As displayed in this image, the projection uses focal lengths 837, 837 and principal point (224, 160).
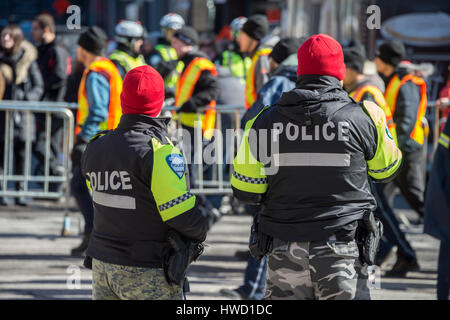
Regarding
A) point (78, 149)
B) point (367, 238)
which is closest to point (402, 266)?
point (78, 149)

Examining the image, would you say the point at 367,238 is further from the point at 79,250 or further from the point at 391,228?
the point at 79,250

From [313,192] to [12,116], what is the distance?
663cm

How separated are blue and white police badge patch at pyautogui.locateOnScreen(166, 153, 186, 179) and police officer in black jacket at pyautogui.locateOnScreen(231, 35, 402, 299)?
16.4 inches

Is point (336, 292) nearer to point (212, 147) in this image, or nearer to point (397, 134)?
point (397, 134)

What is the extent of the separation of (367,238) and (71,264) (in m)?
4.06

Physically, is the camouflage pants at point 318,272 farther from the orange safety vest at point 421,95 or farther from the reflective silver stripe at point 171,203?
the orange safety vest at point 421,95

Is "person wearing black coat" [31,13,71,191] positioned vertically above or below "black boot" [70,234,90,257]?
above

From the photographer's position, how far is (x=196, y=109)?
8.15m

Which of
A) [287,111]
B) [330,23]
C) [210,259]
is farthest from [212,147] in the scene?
[330,23]

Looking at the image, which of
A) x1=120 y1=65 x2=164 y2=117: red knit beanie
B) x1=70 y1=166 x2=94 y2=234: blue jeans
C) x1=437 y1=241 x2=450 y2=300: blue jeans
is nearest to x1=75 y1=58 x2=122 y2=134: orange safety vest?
x1=70 y1=166 x2=94 y2=234: blue jeans

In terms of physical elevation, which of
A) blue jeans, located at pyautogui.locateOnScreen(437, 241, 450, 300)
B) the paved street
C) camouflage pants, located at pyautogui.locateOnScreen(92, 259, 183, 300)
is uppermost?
camouflage pants, located at pyautogui.locateOnScreen(92, 259, 183, 300)

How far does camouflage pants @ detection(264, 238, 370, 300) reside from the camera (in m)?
4.04

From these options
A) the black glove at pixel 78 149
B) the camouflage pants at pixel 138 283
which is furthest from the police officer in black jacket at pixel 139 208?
the black glove at pixel 78 149

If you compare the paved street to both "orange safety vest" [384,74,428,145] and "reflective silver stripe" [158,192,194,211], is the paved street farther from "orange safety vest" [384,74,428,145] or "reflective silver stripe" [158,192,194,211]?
"reflective silver stripe" [158,192,194,211]
